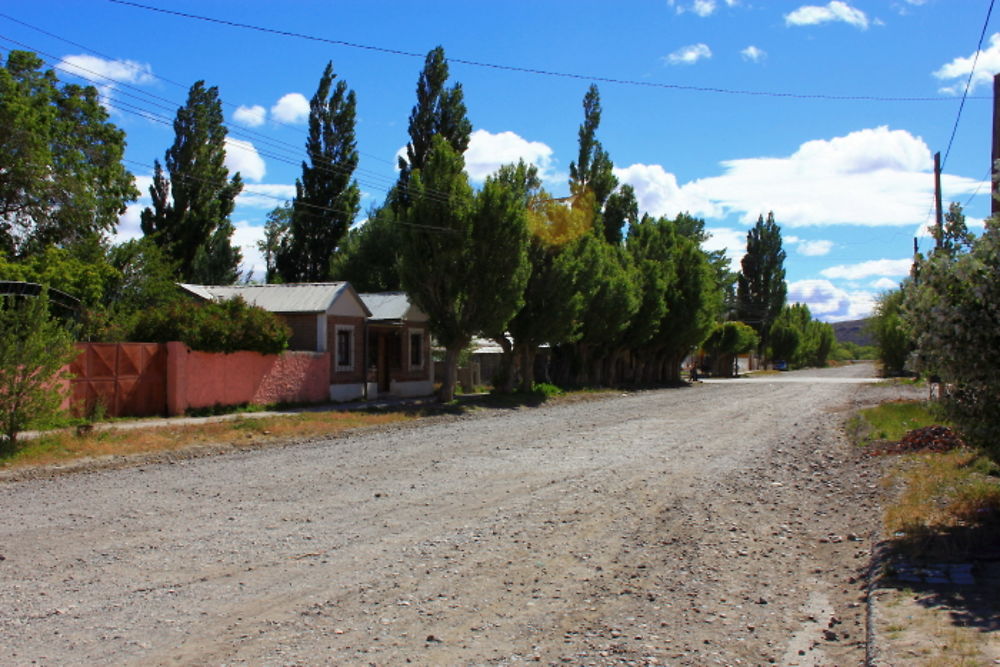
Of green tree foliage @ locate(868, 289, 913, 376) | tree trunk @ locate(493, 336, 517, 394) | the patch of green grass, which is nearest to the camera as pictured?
the patch of green grass

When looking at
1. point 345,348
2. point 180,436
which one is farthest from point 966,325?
point 345,348

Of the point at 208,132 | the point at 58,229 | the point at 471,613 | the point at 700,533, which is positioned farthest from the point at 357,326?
the point at 471,613

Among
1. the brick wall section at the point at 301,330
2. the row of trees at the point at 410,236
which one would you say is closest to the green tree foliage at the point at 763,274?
the row of trees at the point at 410,236

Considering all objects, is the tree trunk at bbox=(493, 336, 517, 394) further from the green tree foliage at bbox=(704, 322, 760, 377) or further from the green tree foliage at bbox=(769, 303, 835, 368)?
the green tree foliage at bbox=(769, 303, 835, 368)

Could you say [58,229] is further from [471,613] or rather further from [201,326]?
[471,613]

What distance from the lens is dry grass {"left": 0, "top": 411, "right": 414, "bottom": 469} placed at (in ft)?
50.0

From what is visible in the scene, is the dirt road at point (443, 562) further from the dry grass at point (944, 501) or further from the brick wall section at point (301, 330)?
the brick wall section at point (301, 330)

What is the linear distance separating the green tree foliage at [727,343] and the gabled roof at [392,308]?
143 ft

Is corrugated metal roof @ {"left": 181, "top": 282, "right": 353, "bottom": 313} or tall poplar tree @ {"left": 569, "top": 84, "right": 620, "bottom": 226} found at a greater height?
tall poplar tree @ {"left": 569, "top": 84, "right": 620, "bottom": 226}

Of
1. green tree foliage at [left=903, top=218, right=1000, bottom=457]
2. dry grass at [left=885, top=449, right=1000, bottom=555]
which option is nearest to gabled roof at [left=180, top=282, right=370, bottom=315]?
dry grass at [left=885, top=449, right=1000, bottom=555]

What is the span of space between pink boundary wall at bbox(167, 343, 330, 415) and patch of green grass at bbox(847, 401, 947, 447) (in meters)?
16.5

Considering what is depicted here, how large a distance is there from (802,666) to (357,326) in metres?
26.5

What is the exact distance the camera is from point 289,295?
29.9m

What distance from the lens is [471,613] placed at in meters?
5.96
